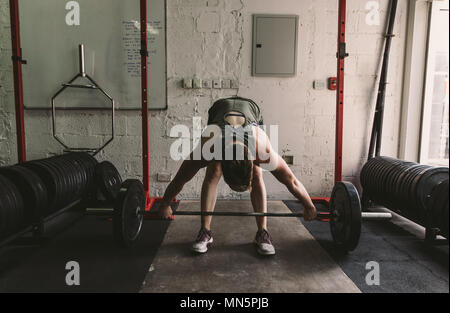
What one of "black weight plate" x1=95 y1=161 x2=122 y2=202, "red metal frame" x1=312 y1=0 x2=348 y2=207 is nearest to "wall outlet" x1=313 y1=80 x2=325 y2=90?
"red metal frame" x1=312 y1=0 x2=348 y2=207

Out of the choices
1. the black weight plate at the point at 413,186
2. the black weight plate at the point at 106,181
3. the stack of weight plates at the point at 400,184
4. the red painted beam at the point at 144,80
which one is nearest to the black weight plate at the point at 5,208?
the black weight plate at the point at 106,181

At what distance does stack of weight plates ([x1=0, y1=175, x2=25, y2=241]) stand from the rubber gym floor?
0.62 feet

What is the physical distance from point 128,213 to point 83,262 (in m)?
0.32

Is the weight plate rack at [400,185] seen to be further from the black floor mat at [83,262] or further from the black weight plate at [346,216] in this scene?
the black floor mat at [83,262]

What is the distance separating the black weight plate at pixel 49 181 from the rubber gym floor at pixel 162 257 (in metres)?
0.22

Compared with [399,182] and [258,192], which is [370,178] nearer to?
[399,182]

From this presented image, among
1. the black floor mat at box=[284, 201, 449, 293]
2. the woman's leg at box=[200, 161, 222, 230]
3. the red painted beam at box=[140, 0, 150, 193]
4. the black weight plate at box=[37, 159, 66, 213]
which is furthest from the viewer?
the red painted beam at box=[140, 0, 150, 193]

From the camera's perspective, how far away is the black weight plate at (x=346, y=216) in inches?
58.4

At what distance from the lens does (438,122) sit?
260 cm

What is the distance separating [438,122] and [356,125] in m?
0.68

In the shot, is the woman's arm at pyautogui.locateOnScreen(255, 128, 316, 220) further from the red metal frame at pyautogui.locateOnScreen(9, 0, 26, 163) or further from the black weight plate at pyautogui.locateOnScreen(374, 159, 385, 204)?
the red metal frame at pyautogui.locateOnScreen(9, 0, 26, 163)

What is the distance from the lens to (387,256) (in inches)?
63.3

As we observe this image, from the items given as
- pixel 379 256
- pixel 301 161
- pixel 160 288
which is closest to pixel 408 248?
pixel 379 256

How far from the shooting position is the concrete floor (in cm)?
130
